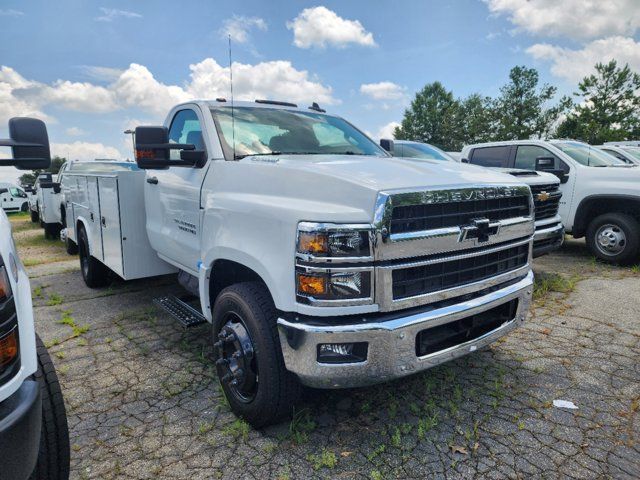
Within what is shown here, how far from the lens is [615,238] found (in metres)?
6.70

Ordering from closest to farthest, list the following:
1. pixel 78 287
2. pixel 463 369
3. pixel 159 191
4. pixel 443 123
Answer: pixel 463 369
pixel 159 191
pixel 78 287
pixel 443 123

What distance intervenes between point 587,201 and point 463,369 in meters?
4.94

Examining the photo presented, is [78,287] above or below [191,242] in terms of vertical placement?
below

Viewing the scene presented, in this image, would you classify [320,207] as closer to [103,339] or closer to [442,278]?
[442,278]

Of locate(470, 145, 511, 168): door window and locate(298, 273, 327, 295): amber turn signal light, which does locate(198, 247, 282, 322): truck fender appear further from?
locate(470, 145, 511, 168): door window

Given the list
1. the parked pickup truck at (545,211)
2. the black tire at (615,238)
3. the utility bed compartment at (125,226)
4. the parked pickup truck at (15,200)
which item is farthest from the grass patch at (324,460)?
the parked pickup truck at (15,200)

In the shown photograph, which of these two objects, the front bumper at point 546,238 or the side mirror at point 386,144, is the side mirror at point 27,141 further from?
Answer: the front bumper at point 546,238

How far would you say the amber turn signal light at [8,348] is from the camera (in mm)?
1474

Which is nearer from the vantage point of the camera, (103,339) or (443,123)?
(103,339)

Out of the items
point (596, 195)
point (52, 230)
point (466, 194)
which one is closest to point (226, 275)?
point (466, 194)

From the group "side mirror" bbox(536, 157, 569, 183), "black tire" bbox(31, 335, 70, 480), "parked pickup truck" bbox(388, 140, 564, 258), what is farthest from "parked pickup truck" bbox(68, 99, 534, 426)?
"side mirror" bbox(536, 157, 569, 183)

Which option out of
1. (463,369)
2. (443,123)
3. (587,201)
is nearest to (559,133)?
(443,123)

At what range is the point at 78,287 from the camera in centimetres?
611

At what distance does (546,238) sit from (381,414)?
12.7 ft
